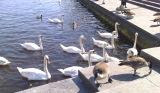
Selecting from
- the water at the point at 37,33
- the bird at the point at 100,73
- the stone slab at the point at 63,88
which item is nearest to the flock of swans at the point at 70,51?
the water at the point at 37,33

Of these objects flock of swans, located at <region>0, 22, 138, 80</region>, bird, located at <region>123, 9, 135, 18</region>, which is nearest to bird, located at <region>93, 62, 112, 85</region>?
flock of swans, located at <region>0, 22, 138, 80</region>

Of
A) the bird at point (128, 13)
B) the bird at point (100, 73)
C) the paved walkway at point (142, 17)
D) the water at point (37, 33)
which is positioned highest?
the bird at point (100, 73)

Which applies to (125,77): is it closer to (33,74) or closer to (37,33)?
(33,74)

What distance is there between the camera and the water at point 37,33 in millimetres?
16453

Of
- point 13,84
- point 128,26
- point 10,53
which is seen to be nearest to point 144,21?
point 128,26

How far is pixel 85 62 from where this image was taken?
18.1m

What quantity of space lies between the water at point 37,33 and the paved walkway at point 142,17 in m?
1.90

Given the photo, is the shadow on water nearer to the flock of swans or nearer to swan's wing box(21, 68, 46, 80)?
the flock of swans

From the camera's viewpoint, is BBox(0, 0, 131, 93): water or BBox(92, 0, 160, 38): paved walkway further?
BBox(92, 0, 160, 38): paved walkway

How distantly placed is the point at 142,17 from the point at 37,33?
817 cm

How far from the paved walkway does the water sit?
190 centimetres

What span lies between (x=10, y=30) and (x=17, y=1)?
10.6 meters

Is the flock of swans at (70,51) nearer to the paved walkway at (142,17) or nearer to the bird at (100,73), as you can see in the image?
the paved walkway at (142,17)

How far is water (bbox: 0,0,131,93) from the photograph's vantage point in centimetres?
1645
